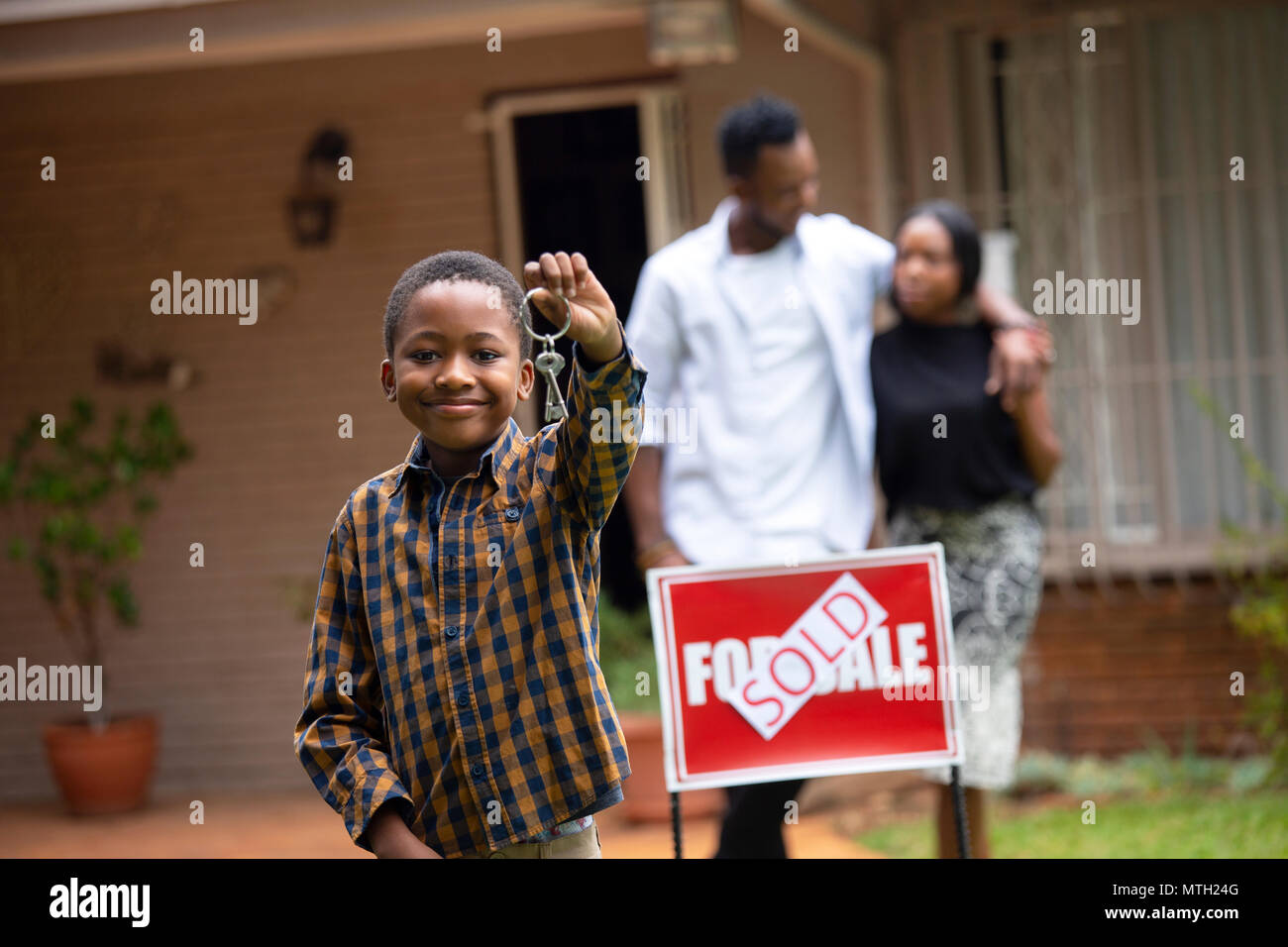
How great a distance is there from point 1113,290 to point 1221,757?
1916 mm

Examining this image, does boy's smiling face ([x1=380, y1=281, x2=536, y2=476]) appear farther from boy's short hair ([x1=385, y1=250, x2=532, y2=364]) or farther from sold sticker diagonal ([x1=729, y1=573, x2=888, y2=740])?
sold sticker diagonal ([x1=729, y1=573, x2=888, y2=740])

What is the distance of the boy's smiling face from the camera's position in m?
2.08

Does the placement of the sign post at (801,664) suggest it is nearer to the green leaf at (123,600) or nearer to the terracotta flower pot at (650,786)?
the terracotta flower pot at (650,786)

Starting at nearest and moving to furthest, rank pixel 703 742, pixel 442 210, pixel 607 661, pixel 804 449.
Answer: pixel 703 742 → pixel 804 449 → pixel 607 661 → pixel 442 210

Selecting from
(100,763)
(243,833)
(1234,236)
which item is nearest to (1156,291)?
(1234,236)

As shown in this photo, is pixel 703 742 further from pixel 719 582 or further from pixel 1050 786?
pixel 1050 786


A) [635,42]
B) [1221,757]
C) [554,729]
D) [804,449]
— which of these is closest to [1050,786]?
[1221,757]

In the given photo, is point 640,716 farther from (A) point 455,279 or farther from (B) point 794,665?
(A) point 455,279

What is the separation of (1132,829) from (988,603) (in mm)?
1868

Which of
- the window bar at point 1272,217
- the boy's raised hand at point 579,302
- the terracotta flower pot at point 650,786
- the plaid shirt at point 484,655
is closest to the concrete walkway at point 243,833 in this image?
the terracotta flower pot at point 650,786

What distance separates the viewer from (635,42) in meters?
7.00

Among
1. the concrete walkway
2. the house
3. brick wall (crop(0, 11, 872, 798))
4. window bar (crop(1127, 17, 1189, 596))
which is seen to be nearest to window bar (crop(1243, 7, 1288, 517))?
the house

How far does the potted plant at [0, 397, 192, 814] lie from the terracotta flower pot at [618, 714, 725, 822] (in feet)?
7.79
